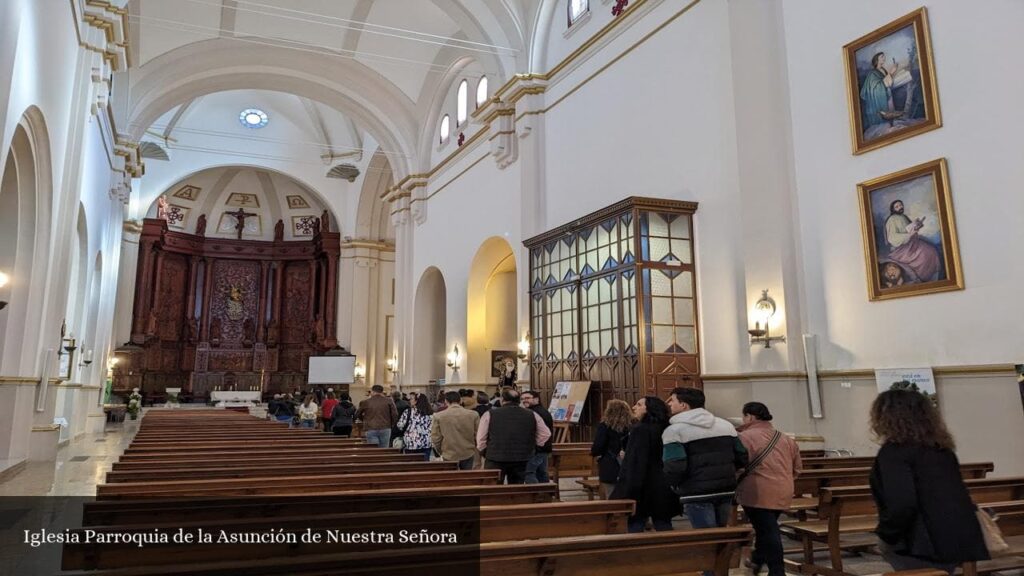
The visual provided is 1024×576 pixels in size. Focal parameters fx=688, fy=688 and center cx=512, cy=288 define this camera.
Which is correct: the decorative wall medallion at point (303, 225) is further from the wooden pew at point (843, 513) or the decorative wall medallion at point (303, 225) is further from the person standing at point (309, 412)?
→ the wooden pew at point (843, 513)

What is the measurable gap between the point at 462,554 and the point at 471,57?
1695 cm

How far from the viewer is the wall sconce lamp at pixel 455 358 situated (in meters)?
18.4

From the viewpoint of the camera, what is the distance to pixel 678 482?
4.00 meters

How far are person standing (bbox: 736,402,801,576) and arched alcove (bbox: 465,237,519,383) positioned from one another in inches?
509

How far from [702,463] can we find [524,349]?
1013 cm

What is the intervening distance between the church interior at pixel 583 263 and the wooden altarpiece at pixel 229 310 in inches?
306

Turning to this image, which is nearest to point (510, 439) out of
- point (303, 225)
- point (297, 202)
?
point (303, 225)

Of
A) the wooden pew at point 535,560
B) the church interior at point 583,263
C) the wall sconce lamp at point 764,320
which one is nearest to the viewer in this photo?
the wooden pew at point 535,560

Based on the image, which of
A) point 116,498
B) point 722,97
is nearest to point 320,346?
point 722,97

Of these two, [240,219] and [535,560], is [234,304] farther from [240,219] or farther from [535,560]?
[535,560]


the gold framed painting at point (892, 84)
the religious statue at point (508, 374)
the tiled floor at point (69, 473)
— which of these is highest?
the gold framed painting at point (892, 84)

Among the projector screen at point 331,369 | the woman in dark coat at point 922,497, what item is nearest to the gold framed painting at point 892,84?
the woman in dark coat at point 922,497

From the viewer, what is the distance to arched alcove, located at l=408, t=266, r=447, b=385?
812 inches

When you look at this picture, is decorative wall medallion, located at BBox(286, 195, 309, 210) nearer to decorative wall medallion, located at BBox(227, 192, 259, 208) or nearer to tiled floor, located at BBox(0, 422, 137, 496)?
decorative wall medallion, located at BBox(227, 192, 259, 208)
